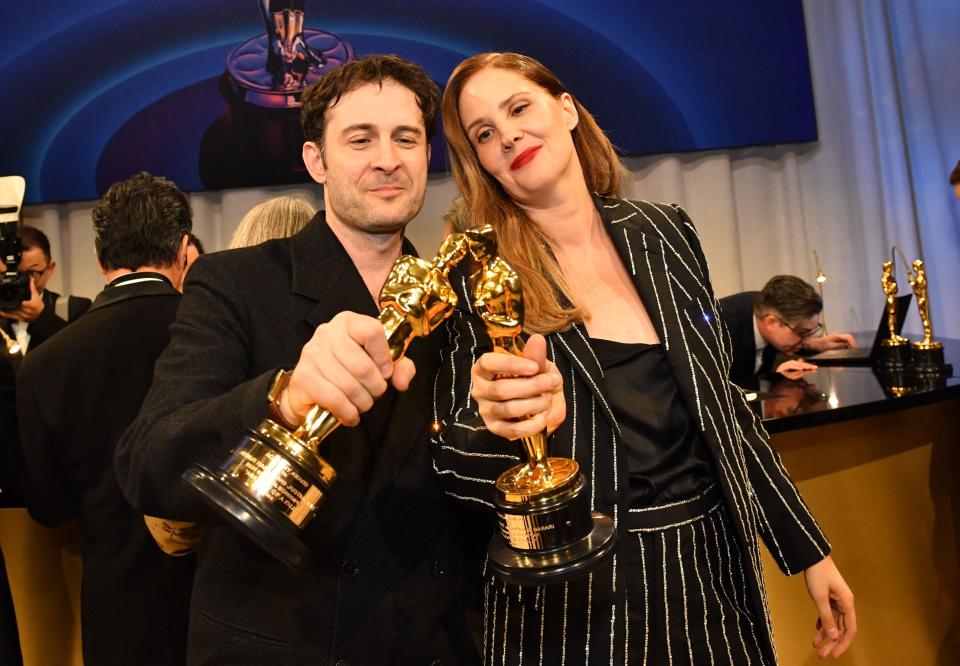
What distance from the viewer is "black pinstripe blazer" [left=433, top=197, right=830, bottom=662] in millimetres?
1199

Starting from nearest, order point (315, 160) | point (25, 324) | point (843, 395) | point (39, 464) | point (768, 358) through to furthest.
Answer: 1. point (315, 160)
2. point (39, 464)
3. point (843, 395)
4. point (25, 324)
5. point (768, 358)

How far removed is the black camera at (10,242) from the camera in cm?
227

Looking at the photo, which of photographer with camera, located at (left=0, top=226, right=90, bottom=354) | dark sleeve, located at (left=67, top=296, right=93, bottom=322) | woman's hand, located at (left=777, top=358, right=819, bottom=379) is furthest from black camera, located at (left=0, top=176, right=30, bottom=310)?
woman's hand, located at (left=777, top=358, right=819, bottom=379)

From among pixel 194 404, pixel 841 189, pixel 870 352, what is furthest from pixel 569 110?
pixel 841 189

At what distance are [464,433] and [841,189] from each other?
472 centimetres

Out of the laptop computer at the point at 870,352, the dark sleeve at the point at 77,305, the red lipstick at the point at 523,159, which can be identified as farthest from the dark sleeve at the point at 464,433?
the dark sleeve at the point at 77,305

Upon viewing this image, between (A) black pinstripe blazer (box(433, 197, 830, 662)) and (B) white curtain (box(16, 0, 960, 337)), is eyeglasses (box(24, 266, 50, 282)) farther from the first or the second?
(A) black pinstripe blazer (box(433, 197, 830, 662))

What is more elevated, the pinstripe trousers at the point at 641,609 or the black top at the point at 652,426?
the black top at the point at 652,426

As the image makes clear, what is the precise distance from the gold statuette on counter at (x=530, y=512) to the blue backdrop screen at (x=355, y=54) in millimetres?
4013

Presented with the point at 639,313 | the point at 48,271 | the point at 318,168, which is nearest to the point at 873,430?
the point at 639,313

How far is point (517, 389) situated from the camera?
90 centimetres

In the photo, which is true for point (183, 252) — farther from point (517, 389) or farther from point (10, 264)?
point (517, 389)

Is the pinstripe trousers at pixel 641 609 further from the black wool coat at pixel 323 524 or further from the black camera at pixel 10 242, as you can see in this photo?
the black camera at pixel 10 242

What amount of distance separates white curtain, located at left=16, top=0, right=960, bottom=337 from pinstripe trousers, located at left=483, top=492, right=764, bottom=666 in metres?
3.84
